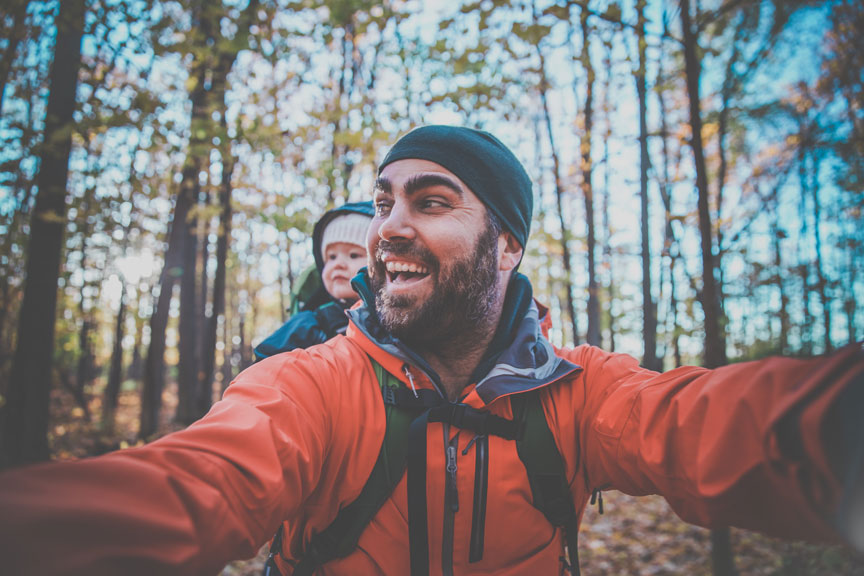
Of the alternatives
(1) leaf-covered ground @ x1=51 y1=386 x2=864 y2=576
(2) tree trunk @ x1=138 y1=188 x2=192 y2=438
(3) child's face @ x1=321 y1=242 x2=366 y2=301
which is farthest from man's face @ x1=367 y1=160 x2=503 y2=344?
(2) tree trunk @ x1=138 y1=188 x2=192 y2=438

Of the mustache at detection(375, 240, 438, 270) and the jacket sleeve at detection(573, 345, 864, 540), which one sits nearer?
the jacket sleeve at detection(573, 345, 864, 540)

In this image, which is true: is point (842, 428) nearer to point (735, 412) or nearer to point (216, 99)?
point (735, 412)

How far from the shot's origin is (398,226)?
1930 millimetres

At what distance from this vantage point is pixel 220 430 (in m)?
1.05

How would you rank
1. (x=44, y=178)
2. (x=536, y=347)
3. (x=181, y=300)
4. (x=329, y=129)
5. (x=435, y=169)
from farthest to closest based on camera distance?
(x=181, y=300) < (x=329, y=129) < (x=44, y=178) < (x=435, y=169) < (x=536, y=347)

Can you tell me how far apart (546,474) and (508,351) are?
1.72 feet

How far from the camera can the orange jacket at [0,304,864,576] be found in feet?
2.38

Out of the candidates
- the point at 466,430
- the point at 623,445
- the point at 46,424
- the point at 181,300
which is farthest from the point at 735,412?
the point at 181,300

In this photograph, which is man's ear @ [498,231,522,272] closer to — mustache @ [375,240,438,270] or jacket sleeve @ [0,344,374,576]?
mustache @ [375,240,438,270]

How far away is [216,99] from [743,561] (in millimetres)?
10970

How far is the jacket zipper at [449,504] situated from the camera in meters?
1.48

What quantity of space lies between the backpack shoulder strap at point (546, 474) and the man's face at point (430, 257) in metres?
0.55

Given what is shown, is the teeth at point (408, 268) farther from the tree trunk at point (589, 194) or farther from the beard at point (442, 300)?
the tree trunk at point (589, 194)

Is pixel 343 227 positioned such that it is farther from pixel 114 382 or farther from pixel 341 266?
pixel 114 382
